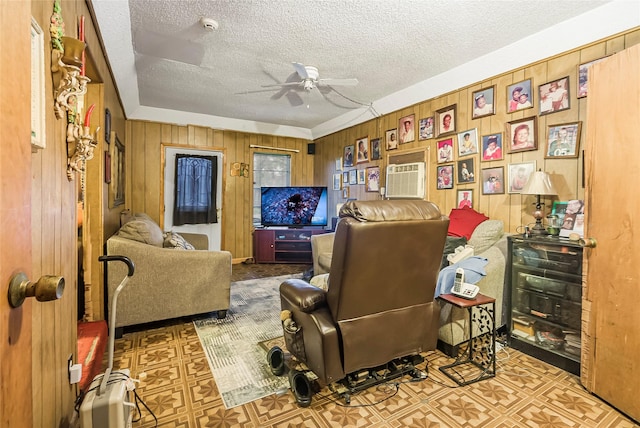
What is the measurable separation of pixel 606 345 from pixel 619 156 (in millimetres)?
1125

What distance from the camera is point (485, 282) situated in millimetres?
2465

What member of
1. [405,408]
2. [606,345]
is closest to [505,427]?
[405,408]

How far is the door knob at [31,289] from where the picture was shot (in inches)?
23.6

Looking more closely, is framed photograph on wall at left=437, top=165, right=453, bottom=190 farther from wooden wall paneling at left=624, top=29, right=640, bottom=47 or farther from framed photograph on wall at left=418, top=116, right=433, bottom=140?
wooden wall paneling at left=624, top=29, right=640, bottom=47


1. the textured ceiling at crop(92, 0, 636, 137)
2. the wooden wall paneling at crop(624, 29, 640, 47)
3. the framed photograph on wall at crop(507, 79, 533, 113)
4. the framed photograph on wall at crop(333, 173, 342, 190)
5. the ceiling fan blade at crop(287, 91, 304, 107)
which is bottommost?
the framed photograph on wall at crop(333, 173, 342, 190)

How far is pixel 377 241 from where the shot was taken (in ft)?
5.23

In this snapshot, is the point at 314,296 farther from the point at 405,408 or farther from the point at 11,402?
the point at 11,402

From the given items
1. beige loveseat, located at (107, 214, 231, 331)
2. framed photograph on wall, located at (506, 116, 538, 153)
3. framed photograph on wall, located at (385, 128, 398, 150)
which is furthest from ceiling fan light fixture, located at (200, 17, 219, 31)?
framed photograph on wall, located at (506, 116, 538, 153)

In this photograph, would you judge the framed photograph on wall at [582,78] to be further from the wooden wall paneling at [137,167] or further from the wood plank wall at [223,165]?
the wooden wall paneling at [137,167]

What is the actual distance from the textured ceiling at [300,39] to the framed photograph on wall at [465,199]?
1395mm

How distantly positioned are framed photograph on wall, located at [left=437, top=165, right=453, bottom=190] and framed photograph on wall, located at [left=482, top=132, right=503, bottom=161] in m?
0.43

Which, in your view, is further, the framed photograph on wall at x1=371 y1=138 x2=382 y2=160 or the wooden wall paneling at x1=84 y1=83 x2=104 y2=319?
the framed photograph on wall at x1=371 y1=138 x2=382 y2=160

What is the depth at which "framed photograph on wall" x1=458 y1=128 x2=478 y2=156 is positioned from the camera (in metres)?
3.29

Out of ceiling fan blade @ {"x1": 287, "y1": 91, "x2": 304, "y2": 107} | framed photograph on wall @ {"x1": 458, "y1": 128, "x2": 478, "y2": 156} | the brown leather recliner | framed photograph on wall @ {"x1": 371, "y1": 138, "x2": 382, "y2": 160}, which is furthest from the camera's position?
framed photograph on wall @ {"x1": 371, "y1": 138, "x2": 382, "y2": 160}
